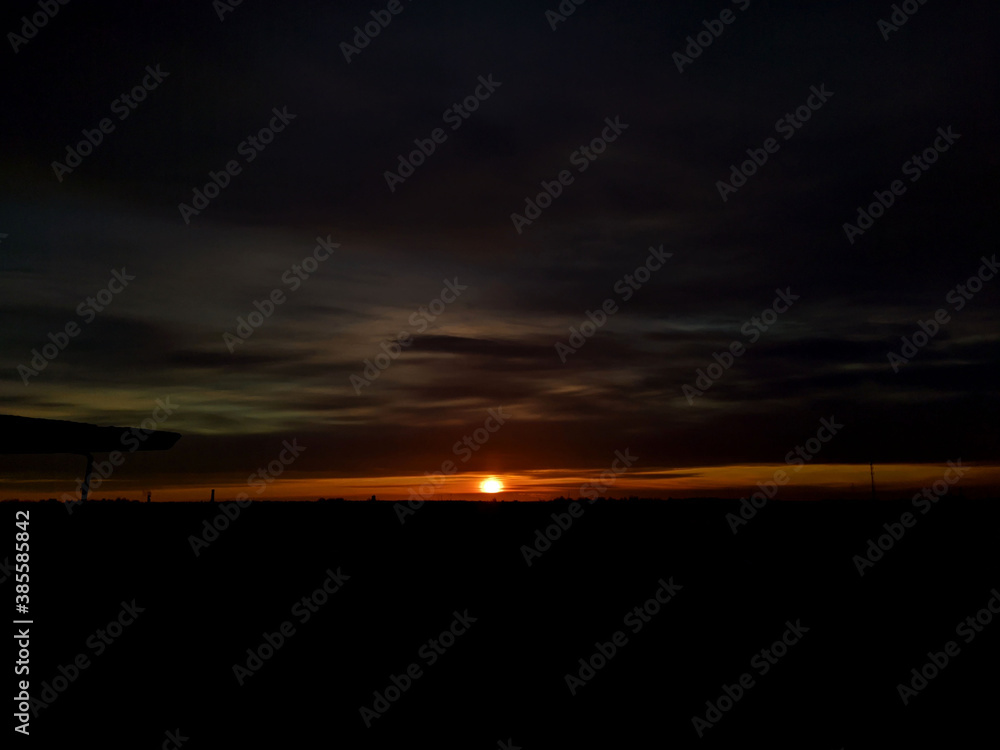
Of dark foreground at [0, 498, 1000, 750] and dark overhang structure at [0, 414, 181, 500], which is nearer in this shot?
dark foreground at [0, 498, 1000, 750]

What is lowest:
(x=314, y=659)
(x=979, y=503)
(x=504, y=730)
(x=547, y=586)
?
(x=504, y=730)

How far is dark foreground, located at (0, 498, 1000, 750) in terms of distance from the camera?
10133 millimetres

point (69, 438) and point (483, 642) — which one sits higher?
point (69, 438)

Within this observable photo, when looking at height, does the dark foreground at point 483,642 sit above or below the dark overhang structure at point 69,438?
below

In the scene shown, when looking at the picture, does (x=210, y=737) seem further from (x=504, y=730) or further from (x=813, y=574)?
(x=813, y=574)

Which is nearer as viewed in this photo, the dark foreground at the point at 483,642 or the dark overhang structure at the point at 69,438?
the dark foreground at the point at 483,642

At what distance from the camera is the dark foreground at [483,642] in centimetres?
1013

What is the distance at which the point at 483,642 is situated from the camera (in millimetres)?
14305

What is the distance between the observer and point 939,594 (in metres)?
19.2

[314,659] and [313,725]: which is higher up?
[314,659]

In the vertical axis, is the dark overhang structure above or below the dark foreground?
above

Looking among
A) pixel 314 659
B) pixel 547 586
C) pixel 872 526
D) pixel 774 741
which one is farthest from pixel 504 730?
pixel 872 526

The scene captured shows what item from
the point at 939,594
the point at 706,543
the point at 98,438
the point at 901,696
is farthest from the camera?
the point at 706,543

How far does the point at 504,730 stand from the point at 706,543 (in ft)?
68.4
